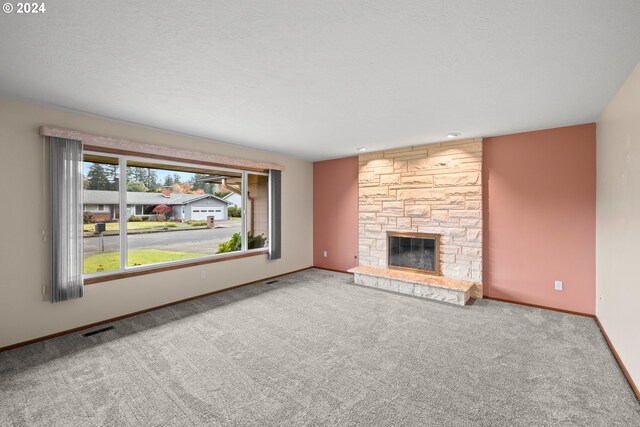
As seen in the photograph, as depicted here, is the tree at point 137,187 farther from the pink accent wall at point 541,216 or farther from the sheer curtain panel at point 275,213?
the pink accent wall at point 541,216

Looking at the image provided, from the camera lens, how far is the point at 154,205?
384 centimetres

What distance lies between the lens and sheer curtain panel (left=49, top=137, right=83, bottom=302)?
2.81m

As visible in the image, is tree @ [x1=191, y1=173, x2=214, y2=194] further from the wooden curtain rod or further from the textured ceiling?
the textured ceiling

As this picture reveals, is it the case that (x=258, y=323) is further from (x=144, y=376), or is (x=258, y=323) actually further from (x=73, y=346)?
(x=73, y=346)

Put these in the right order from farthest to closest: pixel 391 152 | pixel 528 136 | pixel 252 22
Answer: pixel 391 152 < pixel 528 136 < pixel 252 22

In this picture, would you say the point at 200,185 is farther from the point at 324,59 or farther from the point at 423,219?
the point at 423,219

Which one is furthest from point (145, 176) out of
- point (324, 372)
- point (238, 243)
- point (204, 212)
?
point (324, 372)

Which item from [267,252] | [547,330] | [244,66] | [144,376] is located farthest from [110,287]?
[547,330]

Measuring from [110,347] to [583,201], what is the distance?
18.0ft

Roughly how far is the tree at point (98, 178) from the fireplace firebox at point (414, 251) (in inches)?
165

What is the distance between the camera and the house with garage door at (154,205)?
3.26 m

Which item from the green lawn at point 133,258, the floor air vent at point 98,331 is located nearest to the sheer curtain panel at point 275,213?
the green lawn at point 133,258

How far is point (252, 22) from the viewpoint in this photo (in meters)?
1.54

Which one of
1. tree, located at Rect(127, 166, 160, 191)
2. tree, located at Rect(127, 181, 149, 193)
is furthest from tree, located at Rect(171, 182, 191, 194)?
tree, located at Rect(127, 181, 149, 193)
